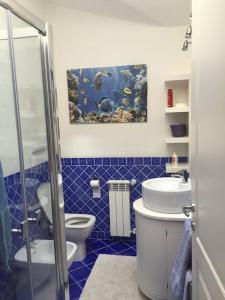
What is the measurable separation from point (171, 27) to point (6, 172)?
2265mm

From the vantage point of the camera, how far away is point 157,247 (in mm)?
1952

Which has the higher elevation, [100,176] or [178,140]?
[178,140]

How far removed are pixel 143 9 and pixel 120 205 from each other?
2.03 m

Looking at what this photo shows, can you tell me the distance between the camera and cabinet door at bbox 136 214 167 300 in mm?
1937

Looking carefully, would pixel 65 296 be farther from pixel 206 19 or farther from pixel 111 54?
pixel 111 54

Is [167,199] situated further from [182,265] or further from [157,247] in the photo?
[182,265]

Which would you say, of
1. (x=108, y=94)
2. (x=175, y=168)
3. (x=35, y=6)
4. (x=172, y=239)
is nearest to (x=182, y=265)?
(x=172, y=239)

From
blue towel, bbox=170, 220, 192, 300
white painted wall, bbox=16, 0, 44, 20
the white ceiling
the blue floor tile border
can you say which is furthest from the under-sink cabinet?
white painted wall, bbox=16, 0, 44, 20

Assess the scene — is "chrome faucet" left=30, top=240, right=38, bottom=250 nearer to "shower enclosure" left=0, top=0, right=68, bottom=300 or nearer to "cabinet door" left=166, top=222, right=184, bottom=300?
"shower enclosure" left=0, top=0, right=68, bottom=300

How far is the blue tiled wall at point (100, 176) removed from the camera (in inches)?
117

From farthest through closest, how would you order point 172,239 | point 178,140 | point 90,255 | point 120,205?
point 120,205, point 90,255, point 178,140, point 172,239

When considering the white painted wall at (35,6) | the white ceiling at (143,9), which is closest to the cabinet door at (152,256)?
the white ceiling at (143,9)

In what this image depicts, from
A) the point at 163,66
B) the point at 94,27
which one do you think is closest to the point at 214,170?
the point at 163,66

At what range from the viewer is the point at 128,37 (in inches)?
112
